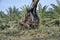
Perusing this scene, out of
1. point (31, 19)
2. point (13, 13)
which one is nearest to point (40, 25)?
point (31, 19)

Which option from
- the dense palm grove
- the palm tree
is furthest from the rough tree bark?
the palm tree

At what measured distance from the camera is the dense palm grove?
15.5 m

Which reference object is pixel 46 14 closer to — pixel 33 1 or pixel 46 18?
pixel 46 18

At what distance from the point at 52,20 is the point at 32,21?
147 inches

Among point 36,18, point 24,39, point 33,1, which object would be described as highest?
point 33,1

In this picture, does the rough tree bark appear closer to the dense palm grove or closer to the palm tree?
the dense palm grove

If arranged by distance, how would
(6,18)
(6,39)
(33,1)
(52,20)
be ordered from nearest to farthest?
1. (6,39)
2. (33,1)
3. (52,20)
4. (6,18)

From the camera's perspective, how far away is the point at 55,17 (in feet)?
69.5

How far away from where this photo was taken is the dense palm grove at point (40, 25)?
1553cm

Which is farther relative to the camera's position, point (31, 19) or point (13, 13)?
point (13, 13)

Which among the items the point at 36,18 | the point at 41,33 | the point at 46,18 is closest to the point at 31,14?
the point at 36,18

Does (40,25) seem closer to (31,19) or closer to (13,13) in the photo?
(31,19)

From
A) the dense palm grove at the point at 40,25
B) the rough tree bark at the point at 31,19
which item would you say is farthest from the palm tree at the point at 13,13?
the rough tree bark at the point at 31,19

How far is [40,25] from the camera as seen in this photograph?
18531 millimetres
